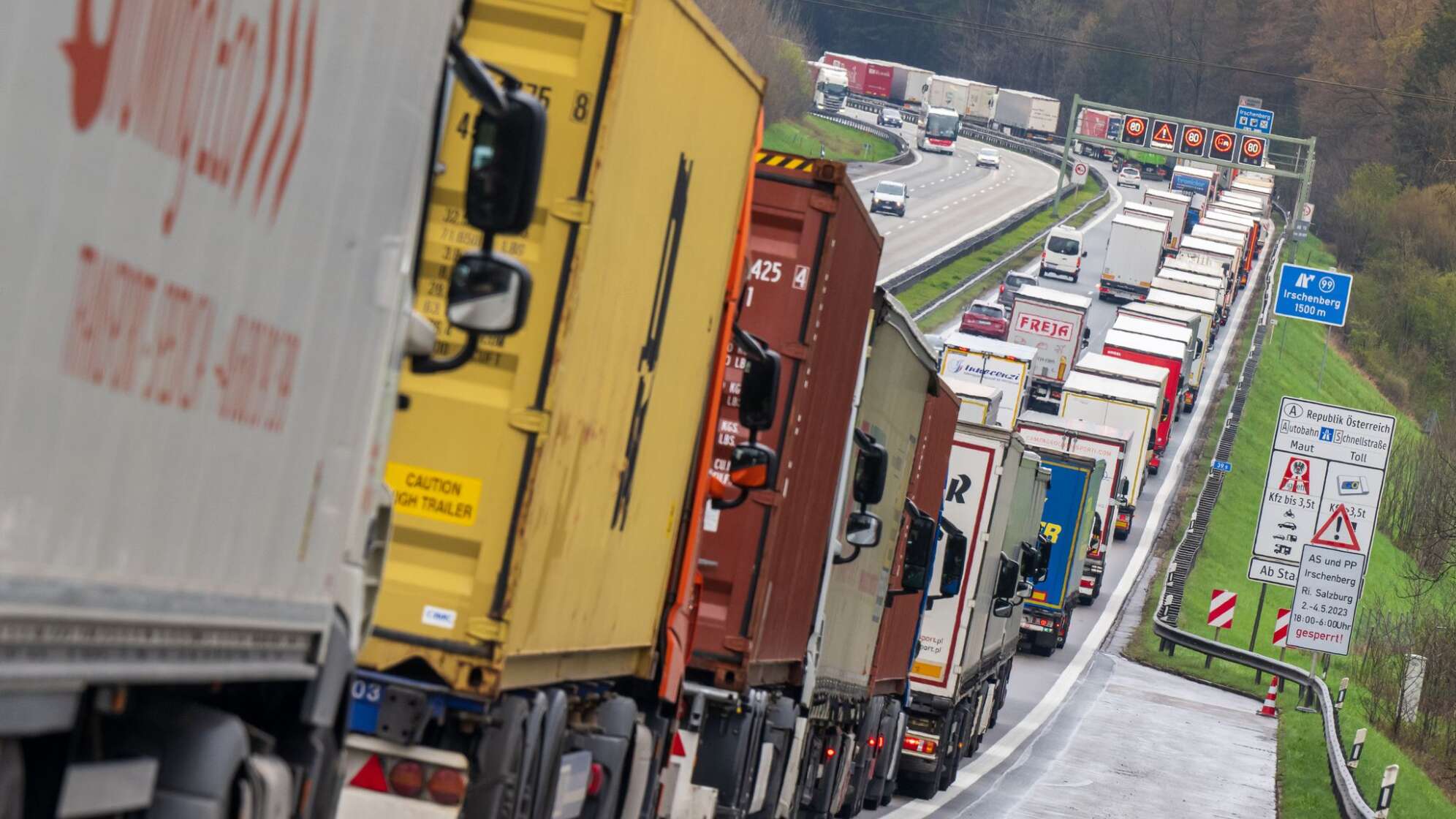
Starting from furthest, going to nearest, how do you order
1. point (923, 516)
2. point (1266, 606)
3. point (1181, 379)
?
point (1181, 379), point (1266, 606), point (923, 516)

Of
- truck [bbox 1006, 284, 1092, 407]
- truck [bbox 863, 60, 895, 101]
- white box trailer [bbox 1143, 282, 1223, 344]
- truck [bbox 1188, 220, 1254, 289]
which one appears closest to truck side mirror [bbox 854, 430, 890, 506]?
truck [bbox 1006, 284, 1092, 407]

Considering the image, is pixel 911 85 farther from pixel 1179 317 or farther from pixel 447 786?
pixel 447 786

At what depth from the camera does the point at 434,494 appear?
779 centimetres

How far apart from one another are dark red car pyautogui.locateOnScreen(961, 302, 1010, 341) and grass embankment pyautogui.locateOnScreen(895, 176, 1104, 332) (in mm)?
1426

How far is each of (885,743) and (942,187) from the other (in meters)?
91.9

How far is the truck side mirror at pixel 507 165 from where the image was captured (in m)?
5.66

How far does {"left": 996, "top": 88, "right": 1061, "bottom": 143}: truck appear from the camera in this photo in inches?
5320

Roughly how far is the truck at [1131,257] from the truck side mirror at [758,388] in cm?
7731

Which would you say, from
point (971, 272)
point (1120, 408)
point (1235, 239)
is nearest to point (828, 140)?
point (1235, 239)

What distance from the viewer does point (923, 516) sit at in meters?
18.2

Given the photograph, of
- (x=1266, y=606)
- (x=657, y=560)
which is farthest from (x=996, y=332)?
(x=657, y=560)

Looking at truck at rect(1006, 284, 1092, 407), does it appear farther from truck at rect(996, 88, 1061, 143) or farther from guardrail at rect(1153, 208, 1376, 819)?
truck at rect(996, 88, 1061, 143)

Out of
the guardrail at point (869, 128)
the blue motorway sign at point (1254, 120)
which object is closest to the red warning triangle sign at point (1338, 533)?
the blue motorway sign at point (1254, 120)

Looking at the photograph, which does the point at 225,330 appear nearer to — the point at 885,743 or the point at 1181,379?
the point at 885,743
